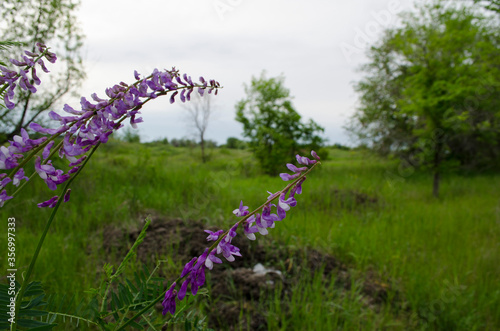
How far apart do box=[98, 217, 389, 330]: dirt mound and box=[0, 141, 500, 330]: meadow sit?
0.9 inches

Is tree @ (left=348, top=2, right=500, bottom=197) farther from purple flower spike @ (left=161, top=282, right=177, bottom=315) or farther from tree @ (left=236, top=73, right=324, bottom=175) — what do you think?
purple flower spike @ (left=161, top=282, right=177, bottom=315)

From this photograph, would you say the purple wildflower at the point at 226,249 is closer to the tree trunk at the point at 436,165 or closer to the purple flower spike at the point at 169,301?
the purple flower spike at the point at 169,301

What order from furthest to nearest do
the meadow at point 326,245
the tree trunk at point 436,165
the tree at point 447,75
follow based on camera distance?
the tree trunk at point 436,165
the tree at point 447,75
the meadow at point 326,245

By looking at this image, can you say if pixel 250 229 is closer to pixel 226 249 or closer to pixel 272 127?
pixel 226 249

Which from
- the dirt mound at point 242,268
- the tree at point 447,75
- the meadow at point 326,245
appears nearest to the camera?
the dirt mound at point 242,268

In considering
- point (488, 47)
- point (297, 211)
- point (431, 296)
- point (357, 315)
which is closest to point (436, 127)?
point (488, 47)

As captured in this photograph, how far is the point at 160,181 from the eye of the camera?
16.8 ft

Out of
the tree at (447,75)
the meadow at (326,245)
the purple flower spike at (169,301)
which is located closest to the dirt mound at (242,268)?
the meadow at (326,245)

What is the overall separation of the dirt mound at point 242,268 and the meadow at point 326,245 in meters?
0.02

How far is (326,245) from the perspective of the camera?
3.23m

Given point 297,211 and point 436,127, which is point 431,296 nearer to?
point 297,211

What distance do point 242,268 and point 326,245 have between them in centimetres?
104

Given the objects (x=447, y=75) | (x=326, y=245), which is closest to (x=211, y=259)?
(x=326, y=245)

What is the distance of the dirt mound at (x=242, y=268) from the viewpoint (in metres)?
2.06
